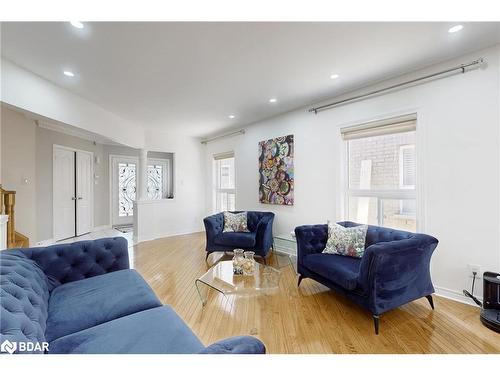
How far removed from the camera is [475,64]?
2312mm

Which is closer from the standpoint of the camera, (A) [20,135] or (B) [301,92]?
(B) [301,92]

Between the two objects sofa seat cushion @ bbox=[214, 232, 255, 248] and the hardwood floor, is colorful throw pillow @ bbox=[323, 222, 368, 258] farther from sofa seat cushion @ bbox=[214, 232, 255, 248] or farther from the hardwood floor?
sofa seat cushion @ bbox=[214, 232, 255, 248]

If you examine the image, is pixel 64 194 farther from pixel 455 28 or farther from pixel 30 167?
pixel 455 28

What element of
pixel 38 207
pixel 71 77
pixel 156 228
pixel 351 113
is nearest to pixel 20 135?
pixel 38 207

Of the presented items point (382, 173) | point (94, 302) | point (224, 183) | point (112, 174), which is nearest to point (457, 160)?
point (382, 173)

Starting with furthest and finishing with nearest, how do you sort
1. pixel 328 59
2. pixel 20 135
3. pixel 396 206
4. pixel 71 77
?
pixel 20 135 < pixel 396 206 < pixel 71 77 < pixel 328 59

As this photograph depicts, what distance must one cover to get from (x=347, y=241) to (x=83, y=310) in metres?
2.45

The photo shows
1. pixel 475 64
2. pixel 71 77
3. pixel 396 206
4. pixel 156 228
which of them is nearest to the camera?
pixel 475 64

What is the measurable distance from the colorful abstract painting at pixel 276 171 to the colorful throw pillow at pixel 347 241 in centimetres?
136

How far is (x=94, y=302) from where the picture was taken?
156cm

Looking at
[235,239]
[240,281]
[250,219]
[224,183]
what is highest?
[224,183]

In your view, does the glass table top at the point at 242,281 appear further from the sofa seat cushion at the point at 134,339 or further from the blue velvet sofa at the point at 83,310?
the sofa seat cushion at the point at 134,339

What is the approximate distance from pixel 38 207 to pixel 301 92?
504 cm
